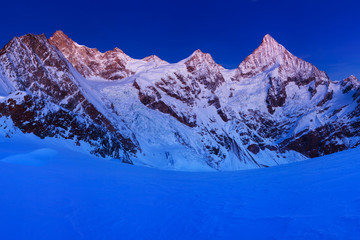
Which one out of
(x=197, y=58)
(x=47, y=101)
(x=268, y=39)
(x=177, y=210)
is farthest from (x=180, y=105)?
(x=268, y=39)

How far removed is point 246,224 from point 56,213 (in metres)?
3.68

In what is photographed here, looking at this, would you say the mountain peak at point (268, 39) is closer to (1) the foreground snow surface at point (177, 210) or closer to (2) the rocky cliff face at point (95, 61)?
(2) the rocky cliff face at point (95, 61)

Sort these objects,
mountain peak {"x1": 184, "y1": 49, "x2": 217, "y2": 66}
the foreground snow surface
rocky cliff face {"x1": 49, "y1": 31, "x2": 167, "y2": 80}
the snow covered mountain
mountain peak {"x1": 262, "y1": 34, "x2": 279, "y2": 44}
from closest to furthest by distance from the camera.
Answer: the foreground snow surface → the snow covered mountain → rocky cliff face {"x1": 49, "y1": 31, "x2": 167, "y2": 80} → mountain peak {"x1": 184, "y1": 49, "x2": 217, "y2": 66} → mountain peak {"x1": 262, "y1": 34, "x2": 279, "y2": 44}

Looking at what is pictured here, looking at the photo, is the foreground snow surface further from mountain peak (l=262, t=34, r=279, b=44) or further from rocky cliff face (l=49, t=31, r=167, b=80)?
mountain peak (l=262, t=34, r=279, b=44)

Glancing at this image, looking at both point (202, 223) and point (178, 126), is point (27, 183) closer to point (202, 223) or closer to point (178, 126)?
point (202, 223)

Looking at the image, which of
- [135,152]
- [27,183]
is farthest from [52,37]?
[27,183]

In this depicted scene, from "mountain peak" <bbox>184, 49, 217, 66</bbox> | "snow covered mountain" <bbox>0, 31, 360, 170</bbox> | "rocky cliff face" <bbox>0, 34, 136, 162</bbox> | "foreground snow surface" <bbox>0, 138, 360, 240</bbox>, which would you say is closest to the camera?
"foreground snow surface" <bbox>0, 138, 360, 240</bbox>

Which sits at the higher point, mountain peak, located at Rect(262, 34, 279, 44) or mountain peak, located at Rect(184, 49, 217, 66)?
mountain peak, located at Rect(262, 34, 279, 44)

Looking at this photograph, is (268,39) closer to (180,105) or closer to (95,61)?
(180,105)

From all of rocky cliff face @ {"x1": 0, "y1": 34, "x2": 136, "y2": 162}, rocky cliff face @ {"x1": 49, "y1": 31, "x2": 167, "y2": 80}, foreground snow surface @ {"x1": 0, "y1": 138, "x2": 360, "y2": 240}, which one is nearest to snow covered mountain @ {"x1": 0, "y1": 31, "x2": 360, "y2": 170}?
rocky cliff face @ {"x1": 0, "y1": 34, "x2": 136, "y2": 162}

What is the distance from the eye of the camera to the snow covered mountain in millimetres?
33781

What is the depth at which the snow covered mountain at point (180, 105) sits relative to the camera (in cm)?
3378

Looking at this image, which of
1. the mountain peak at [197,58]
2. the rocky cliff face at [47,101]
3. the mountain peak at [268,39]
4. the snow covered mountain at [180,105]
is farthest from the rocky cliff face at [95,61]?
the mountain peak at [268,39]

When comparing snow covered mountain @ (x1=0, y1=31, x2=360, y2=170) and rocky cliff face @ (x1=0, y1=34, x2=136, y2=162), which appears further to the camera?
snow covered mountain @ (x1=0, y1=31, x2=360, y2=170)
